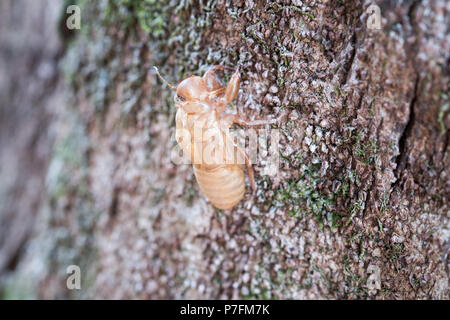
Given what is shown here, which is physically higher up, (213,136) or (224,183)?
(213,136)

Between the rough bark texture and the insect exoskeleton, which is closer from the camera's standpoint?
the rough bark texture

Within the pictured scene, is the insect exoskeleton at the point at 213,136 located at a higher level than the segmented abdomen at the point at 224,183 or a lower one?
higher

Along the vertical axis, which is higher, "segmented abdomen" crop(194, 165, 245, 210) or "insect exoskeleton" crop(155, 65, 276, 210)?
"insect exoskeleton" crop(155, 65, 276, 210)
